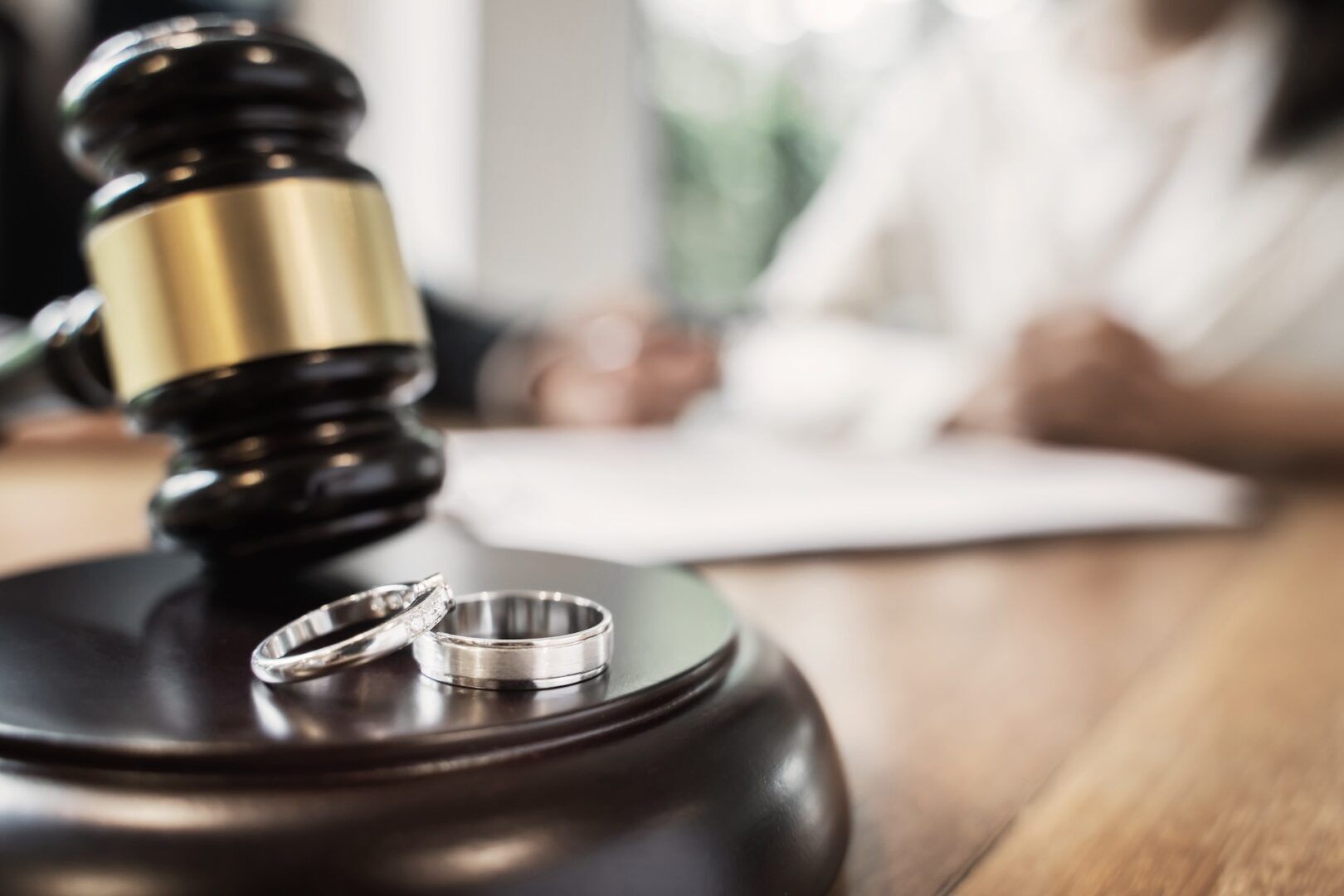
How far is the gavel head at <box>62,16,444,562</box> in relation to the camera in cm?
30

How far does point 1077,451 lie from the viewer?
1.10 metres

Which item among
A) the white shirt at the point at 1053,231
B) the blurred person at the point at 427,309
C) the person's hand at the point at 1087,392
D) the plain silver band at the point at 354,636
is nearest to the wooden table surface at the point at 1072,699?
the plain silver band at the point at 354,636

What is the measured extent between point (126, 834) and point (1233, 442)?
1221mm

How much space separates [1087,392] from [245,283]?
3.21 ft

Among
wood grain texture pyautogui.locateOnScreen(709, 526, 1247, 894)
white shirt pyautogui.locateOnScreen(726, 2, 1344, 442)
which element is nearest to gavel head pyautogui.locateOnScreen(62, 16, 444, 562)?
wood grain texture pyautogui.locateOnScreen(709, 526, 1247, 894)

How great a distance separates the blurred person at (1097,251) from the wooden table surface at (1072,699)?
443 mm

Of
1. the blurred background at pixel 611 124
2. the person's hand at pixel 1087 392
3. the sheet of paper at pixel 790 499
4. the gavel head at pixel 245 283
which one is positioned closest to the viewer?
the gavel head at pixel 245 283

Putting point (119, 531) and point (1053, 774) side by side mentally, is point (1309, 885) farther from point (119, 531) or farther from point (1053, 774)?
point (119, 531)

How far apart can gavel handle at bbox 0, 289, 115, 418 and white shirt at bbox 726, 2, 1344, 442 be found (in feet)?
2.88

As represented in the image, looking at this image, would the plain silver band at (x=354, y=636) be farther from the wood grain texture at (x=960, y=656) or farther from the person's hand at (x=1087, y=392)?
the person's hand at (x=1087, y=392)

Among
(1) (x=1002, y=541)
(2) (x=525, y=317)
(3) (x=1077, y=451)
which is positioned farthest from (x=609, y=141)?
(1) (x=1002, y=541)

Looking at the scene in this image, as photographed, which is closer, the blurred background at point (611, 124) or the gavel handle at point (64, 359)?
the gavel handle at point (64, 359)

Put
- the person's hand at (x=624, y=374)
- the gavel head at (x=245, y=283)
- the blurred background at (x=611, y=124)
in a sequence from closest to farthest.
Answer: the gavel head at (x=245, y=283) → the person's hand at (x=624, y=374) → the blurred background at (x=611, y=124)

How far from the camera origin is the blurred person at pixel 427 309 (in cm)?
133
